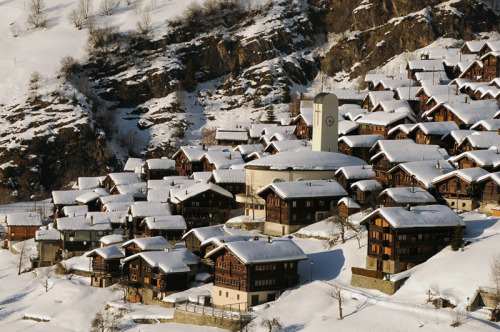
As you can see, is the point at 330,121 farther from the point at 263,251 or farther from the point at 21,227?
the point at 21,227

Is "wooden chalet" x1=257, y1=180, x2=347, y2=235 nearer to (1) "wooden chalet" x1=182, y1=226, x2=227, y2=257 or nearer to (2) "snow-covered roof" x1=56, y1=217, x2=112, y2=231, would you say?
(1) "wooden chalet" x1=182, y1=226, x2=227, y2=257

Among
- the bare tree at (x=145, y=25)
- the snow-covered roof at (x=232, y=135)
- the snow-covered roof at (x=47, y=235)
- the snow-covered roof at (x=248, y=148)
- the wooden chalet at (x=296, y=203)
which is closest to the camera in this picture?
the wooden chalet at (x=296, y=203)

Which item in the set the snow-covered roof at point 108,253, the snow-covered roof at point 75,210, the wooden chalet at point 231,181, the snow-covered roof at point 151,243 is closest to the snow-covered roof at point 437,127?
the wooden chalet at point 231,181

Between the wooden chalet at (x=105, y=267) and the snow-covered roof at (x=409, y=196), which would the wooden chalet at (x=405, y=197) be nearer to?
the snow-covered roof at (x=409, y=196)

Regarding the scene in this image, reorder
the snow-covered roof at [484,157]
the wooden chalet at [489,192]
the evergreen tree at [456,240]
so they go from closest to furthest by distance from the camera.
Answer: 1. the evergreen tree at [456,240]
2. the wooden chalet at [489,192]
3. the snow-covered roof at [484,157]

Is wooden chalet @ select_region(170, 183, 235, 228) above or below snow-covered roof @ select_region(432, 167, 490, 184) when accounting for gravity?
below

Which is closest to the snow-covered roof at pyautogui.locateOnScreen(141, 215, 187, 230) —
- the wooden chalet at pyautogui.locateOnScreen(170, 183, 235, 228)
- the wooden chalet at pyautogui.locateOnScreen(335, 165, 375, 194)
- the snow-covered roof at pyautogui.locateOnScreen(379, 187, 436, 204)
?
the wooden chalet at pyautogui.locateOnScreen(170, 183, 235, 228)

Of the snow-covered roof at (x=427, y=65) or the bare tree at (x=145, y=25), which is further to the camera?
the bare tree at (x=145, y=25)

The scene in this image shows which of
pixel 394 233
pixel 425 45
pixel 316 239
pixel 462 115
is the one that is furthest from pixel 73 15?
pixel 394 233
